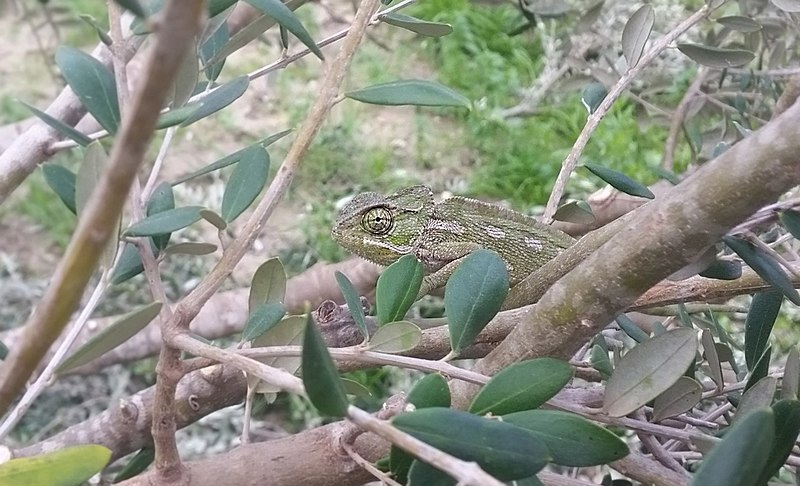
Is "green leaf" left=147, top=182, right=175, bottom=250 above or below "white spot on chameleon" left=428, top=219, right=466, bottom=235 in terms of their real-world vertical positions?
above

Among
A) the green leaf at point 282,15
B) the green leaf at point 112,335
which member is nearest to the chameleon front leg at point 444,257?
the green leaf at point 282,15

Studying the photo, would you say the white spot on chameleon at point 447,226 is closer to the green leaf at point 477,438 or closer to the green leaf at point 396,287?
the green leaf at point 396,287

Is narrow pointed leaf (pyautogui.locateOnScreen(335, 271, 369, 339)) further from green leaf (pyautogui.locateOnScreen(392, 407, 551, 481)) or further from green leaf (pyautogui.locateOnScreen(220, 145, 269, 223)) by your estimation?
green leaf (pyautogui.locateOnScreen(392, 407, 551, 481))

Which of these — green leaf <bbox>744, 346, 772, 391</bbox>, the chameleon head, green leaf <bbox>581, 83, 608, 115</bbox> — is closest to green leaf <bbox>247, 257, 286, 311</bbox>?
green leaf <bbox>744, 346, 772, 391</bbox>

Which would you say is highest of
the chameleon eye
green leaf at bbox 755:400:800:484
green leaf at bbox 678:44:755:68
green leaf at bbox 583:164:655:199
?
green leaf at bbox 678:44:755:68

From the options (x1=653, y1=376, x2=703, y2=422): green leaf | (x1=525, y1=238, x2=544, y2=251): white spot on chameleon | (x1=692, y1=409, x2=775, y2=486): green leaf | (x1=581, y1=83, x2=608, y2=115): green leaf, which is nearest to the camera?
(x1=692, y1=409, x2=775, y2=486): green leaf

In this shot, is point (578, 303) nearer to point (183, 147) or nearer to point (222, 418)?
point (222, 418)
